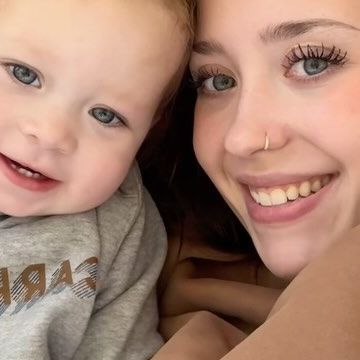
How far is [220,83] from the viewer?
1.24 metres

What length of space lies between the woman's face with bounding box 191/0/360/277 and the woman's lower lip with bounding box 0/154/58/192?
28cm

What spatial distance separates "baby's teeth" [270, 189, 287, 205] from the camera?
1158mm

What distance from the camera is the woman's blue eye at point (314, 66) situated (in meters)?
1.05

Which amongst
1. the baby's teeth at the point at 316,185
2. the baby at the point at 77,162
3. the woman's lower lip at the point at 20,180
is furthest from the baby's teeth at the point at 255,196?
the woman's lower lip at the point at 20,180

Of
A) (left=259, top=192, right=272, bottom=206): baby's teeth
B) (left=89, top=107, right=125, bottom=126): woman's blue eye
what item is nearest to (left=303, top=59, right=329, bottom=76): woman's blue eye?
(left=259, top=192, right=272, bottom=206): baby's teeth

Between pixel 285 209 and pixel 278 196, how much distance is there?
0.02m

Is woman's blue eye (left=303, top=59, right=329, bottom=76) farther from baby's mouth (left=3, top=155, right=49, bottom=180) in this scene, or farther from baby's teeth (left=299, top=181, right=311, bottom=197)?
baby's mouth (left=3, top=155, right=49, bottom=180)

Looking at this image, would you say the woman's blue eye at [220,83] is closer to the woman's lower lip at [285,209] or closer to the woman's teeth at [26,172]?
the woman's lower lip at [285,209]

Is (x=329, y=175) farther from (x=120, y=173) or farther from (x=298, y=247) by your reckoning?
(x=120, y=173)

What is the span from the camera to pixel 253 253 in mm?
1446

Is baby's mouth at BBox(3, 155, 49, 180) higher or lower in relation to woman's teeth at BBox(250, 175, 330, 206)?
lower

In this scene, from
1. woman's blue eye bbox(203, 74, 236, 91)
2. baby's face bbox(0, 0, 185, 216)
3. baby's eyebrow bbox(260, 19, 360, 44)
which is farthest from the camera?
woman's blue eye bbox(203, 74, 236, 91)

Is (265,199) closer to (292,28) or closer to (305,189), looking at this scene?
(305,189)

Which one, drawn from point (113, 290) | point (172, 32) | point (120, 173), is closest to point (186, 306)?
point (113, 290)
